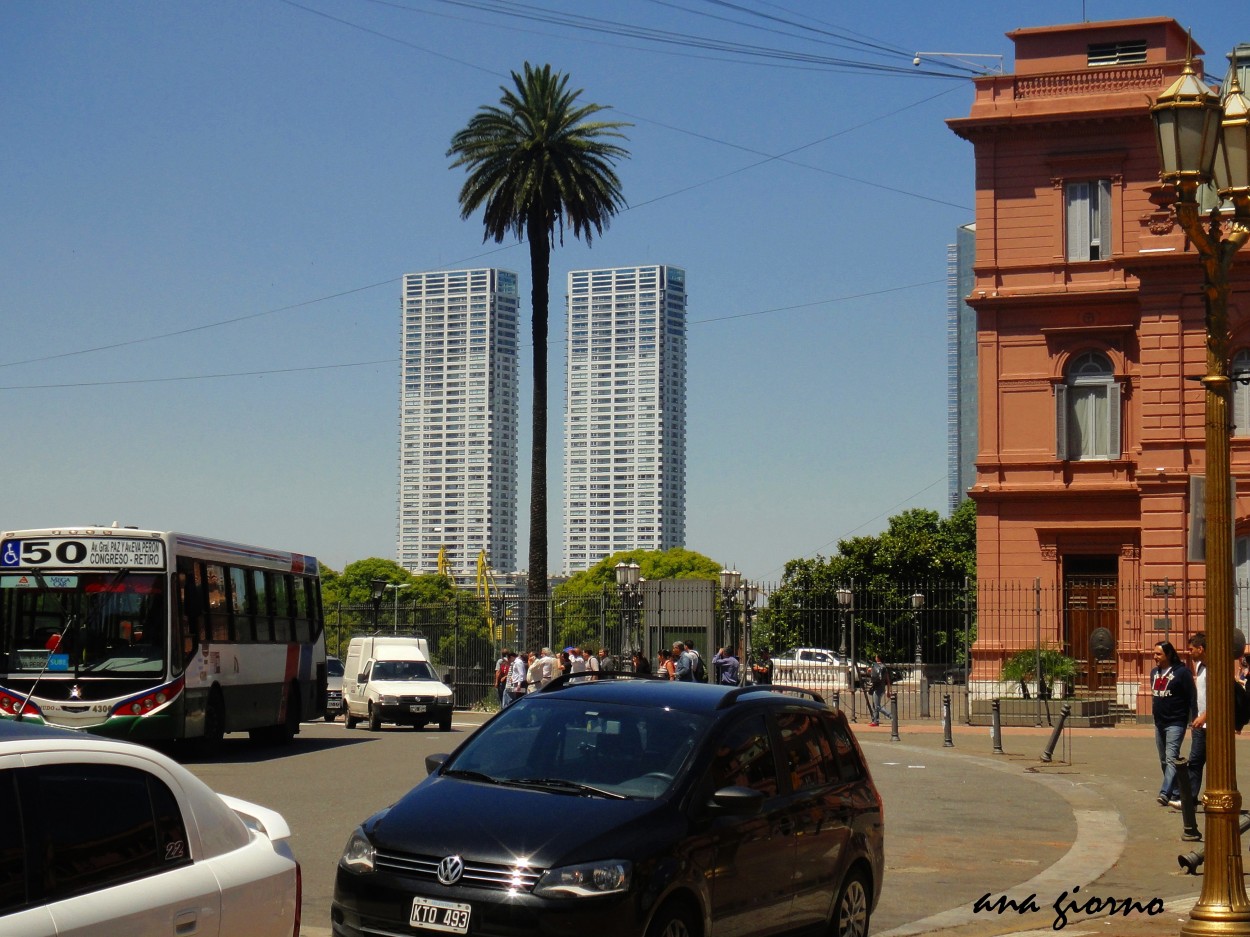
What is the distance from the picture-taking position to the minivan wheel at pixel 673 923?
7527 millimetres

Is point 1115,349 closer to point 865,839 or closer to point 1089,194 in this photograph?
point 1089,194

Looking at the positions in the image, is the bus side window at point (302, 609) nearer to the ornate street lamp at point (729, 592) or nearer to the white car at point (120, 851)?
the ornate street lamp at point (729, 592)

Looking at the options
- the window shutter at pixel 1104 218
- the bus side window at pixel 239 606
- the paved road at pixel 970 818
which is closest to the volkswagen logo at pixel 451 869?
the paved road at pixel 970 818

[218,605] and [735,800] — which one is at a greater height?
[218,605]

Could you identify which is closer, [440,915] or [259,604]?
[440,915]

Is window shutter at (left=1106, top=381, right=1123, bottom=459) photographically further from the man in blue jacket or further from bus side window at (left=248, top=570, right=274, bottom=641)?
the man in blue jacket

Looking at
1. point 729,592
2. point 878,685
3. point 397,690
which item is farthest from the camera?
point 729,592

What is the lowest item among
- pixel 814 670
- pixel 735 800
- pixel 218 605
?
pixel 814 670

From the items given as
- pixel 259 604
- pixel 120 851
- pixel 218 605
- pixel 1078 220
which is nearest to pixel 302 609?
pixel 259 604

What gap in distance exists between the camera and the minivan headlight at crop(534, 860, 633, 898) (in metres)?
7.25

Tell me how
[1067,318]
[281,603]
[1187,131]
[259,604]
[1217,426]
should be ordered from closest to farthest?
[1187,131], [1217,426], [259,604], [281,603], [1067,318]

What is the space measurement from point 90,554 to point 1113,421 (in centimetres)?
2841

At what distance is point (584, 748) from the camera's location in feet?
28.6

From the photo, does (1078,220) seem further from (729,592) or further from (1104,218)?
(729,592)
